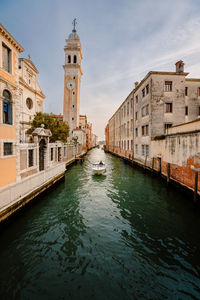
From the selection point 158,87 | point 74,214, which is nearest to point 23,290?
point 74,214

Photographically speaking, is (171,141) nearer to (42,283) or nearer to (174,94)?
(174,94)

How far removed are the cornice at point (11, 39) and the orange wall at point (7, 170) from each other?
791cm

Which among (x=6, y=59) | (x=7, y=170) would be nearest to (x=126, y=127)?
(x=6, y=59)

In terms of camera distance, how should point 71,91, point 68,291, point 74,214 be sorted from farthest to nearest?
point 71,91, point 74,214, point 68,291

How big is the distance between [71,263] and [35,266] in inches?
46.4

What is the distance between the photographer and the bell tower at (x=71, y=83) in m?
44.1

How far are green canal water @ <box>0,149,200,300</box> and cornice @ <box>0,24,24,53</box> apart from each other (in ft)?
36.5

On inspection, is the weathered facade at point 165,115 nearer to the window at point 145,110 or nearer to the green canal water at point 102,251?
the window at point 145,110

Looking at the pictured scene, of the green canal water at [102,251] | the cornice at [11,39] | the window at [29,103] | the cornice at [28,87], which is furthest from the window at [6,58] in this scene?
the window at [29,103]

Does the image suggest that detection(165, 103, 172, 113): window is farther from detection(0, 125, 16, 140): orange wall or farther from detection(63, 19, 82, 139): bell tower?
detection(63, 19, 82, 139): bell tower

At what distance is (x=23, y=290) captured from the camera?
149 inches

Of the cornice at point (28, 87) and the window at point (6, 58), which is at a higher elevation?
the cornice at point (28, 87)

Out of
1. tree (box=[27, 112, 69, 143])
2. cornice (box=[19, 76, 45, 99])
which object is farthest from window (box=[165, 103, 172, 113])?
cornice (box=[19, 76, 45, 99])

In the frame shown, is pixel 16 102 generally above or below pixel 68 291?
above
